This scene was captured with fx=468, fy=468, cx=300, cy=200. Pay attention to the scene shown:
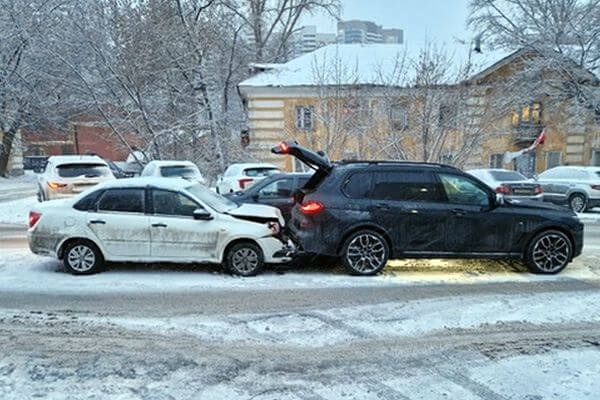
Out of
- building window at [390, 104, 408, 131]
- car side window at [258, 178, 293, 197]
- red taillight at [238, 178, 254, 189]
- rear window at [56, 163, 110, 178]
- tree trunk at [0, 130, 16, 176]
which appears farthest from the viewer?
tree trunk at [0, 130, 16, 176]

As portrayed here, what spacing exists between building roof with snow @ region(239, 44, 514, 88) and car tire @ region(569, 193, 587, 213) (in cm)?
583

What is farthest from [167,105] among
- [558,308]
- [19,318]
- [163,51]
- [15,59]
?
[558,308]

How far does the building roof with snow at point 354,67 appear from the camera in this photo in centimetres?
1925

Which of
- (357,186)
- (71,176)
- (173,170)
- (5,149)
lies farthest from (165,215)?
(5,149)

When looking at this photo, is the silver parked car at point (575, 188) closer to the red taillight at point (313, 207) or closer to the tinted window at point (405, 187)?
the tinted window at point (405, 187)

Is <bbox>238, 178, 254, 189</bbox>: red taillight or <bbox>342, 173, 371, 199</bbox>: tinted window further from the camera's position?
<bbox>238, 178, 254, 189</bbox>: red taillight

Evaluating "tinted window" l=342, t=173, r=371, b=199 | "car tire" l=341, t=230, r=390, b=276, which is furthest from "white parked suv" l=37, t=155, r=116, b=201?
"car tire" l=341, t=230, r=390, b=276

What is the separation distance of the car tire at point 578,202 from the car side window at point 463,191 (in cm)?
1079

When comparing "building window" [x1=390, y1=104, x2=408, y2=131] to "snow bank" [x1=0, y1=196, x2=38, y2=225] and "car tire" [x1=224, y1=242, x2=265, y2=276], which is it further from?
"snow bank" [x1=0, y1=196, x2=38, y2=225]

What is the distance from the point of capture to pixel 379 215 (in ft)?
23.7

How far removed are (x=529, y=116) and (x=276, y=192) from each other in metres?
19.6

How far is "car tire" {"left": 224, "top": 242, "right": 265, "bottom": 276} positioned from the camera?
7324 mm

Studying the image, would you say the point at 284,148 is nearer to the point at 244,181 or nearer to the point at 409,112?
the point at 244,181

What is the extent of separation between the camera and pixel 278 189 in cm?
1059
